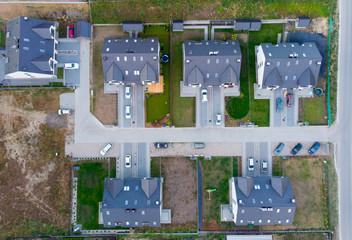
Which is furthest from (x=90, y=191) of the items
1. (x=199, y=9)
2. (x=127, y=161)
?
(x=199, y=9)

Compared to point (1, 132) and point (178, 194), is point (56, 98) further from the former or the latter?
point (178, 194)

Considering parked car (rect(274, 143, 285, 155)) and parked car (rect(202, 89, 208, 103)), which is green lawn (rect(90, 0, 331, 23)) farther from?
parked car (rect(274, 143, 285, 155))

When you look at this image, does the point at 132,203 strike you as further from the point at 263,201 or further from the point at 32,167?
the point at 263,201

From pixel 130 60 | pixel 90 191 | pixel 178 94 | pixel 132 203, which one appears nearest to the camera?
pixel 132 203

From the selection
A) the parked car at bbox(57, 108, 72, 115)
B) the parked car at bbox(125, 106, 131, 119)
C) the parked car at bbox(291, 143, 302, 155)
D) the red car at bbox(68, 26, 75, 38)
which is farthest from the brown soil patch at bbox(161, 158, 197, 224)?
the red car at bbox(68, 26, 75, 38)

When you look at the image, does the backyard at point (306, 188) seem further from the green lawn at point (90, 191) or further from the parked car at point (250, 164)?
the green lawn at point (90, 191)
